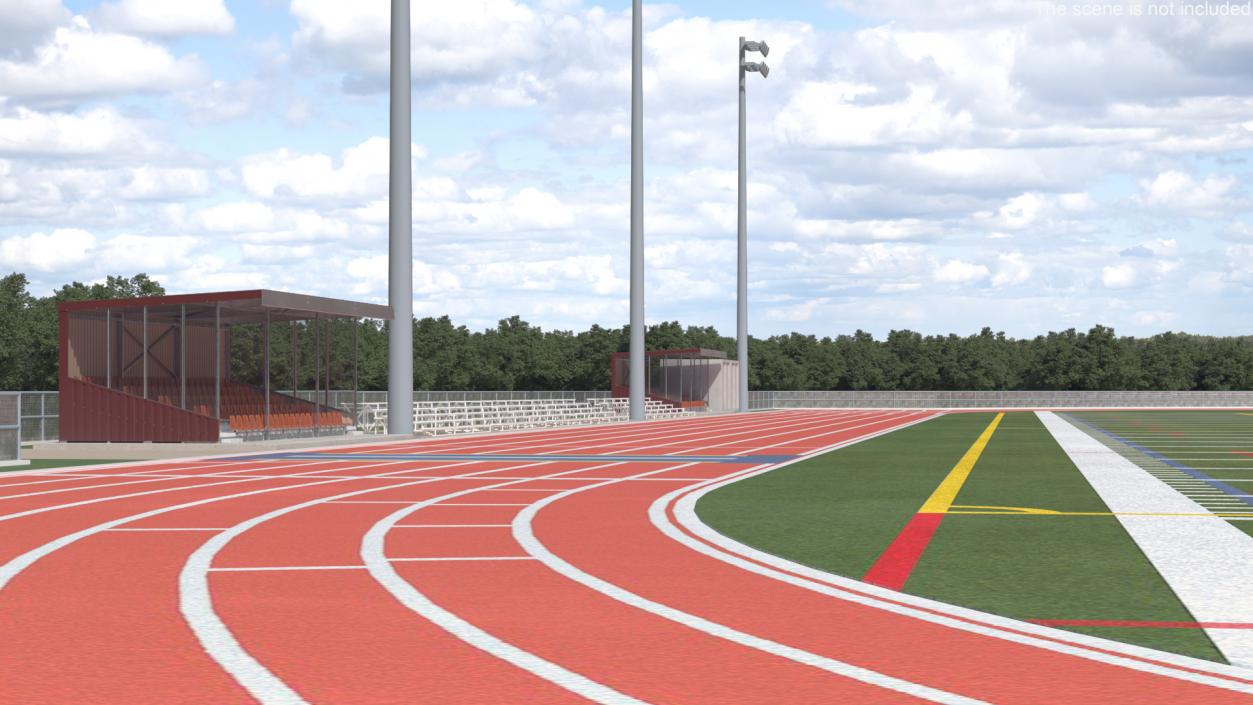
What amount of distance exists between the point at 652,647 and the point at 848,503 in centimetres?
924

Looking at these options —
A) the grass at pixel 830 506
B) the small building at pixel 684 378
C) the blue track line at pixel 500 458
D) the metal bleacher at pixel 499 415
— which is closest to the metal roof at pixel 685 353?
the small building at pixel 684 378

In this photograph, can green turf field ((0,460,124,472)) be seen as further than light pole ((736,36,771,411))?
No

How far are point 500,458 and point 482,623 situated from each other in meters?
19.0

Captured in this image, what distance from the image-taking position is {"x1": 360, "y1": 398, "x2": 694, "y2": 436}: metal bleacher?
44656mm

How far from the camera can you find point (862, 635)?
7680mm

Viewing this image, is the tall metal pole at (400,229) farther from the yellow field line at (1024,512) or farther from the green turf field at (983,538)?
the yellow field line at (1024,512)

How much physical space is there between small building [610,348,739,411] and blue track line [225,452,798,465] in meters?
42.3

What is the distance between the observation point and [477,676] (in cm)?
667

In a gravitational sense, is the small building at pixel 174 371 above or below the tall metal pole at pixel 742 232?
below

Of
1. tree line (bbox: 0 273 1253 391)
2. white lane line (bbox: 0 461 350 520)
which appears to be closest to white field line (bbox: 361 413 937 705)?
white lane line (bbox: 0 461 350 520)

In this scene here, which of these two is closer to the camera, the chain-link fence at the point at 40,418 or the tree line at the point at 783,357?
the chain-link fence at the point at 40,418

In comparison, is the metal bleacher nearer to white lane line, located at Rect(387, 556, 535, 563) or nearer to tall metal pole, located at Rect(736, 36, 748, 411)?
tall metal pole, located at Rect(736, 36, 748, 411)

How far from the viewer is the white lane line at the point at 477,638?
250 inches

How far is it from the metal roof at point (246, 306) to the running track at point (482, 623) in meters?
17.7
